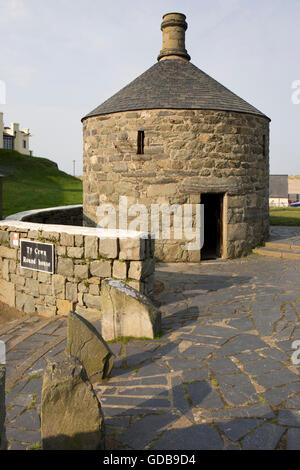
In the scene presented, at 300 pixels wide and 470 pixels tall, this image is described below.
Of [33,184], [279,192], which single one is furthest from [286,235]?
[279,192]

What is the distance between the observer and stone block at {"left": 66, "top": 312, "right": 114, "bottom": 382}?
161 inches

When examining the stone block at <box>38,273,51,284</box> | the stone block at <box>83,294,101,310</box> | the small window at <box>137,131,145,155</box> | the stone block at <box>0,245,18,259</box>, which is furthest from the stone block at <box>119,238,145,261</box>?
the small window at <box>137,131,145,155</box>

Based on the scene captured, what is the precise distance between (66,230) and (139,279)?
67.1 inches

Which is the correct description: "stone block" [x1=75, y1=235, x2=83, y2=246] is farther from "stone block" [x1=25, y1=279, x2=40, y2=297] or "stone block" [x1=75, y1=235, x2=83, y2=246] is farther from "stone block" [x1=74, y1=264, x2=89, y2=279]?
"stone block" [x1=25, y1=279, x2=40, y2=297]

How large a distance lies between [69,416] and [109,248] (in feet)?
11.4

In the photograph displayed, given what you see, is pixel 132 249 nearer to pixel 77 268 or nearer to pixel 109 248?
pixel 109 248

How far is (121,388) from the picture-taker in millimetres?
3891

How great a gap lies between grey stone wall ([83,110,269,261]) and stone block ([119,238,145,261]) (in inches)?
159

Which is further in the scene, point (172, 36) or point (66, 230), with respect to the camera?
point (172, 36)

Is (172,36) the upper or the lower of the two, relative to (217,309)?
upper

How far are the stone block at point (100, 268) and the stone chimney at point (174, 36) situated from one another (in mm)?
8648

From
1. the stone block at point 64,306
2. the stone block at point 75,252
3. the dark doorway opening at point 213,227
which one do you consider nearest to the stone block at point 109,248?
the stone block at point 75,252
